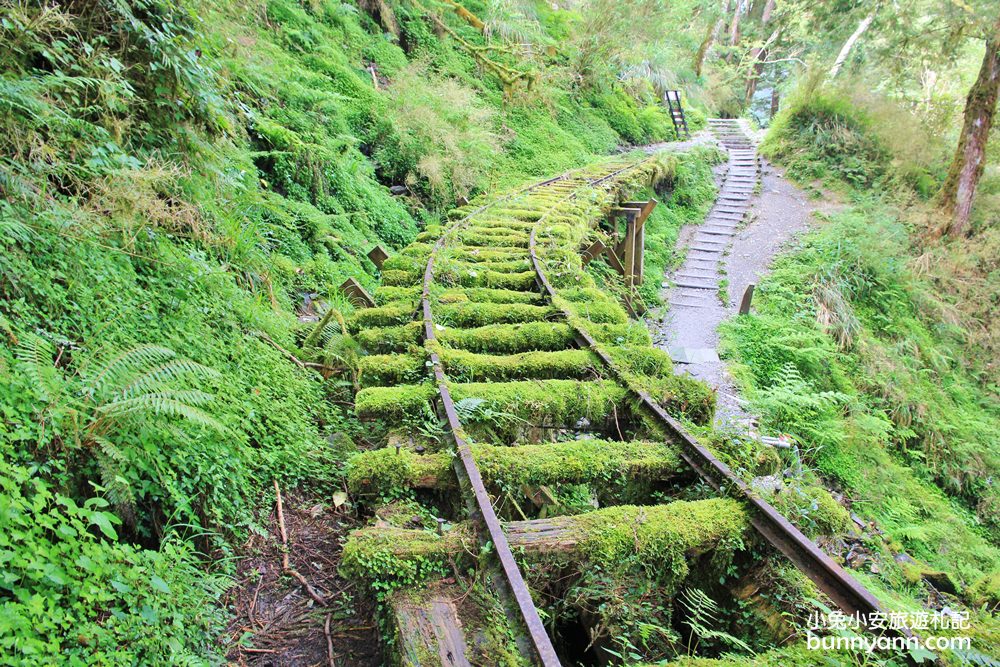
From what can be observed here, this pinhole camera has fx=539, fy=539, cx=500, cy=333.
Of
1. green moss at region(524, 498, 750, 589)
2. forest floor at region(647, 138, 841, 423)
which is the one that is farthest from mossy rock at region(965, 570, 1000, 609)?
green moss at region(524, 498, 750, 589)

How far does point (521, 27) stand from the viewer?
56.3 feet

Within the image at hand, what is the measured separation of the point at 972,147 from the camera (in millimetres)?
11711

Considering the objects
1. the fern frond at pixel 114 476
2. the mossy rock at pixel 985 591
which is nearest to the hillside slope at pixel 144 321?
the fern frond at pixel 114 476

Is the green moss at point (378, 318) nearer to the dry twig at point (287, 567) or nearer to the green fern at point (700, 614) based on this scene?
the dry twig at point (287, 567)

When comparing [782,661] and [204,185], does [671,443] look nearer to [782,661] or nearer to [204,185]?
[782,661]

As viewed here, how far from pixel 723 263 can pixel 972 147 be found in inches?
236

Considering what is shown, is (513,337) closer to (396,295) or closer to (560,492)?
(396,295)

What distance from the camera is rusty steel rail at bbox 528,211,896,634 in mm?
2008

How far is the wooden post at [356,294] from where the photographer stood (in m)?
5.28

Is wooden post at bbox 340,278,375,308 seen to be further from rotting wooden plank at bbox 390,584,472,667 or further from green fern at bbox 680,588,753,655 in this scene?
green fern at bbox 680,588,753,655

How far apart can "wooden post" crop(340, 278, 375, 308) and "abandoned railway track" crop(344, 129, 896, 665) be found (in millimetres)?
201

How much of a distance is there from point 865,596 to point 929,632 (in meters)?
0.19

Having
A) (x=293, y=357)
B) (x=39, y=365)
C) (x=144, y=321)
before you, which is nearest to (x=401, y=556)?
(x=39, y=365)

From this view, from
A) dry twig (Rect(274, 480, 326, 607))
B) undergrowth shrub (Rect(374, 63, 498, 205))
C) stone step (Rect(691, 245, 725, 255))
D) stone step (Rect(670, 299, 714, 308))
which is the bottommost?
stone step (Rect(670, 299, 714, 308))
